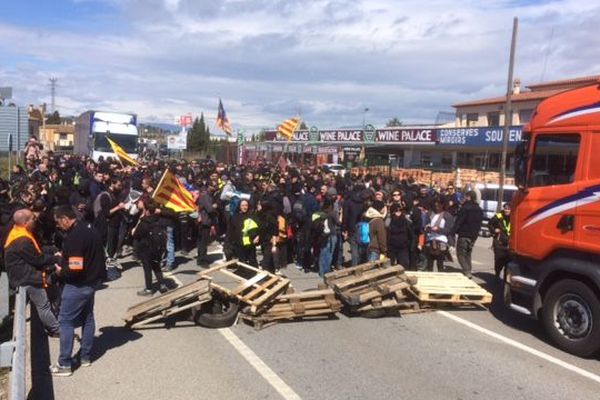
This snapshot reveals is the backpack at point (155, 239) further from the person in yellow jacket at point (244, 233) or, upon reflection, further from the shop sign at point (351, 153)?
the shop sign at point (351, 153)

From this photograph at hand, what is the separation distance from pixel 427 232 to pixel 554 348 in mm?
4308

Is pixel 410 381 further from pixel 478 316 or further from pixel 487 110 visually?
pixel 487 110

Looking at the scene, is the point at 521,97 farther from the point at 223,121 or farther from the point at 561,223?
the point at 561,223

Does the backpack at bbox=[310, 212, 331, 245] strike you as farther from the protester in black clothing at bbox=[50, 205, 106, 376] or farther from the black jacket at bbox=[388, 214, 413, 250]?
the protester in black clothing at bbox=[50, 205, 106, 376]

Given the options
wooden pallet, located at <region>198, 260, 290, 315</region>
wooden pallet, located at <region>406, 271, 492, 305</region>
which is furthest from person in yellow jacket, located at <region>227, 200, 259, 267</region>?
wooden pallet, located at <region>406, 271, 492, 305</region>

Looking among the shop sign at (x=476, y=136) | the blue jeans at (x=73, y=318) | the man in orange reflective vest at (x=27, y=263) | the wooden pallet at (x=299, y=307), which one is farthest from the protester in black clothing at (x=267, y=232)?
A: the shop sign at (x=476, y=136)

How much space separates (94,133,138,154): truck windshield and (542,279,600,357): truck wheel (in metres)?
25.9

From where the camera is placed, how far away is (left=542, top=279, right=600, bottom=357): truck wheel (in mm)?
6828

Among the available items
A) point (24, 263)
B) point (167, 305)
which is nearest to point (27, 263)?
point (24, 263)

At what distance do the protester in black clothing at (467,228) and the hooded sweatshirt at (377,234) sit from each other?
176 centimetres

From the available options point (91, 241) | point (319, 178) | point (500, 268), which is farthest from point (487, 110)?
point (91, 241)

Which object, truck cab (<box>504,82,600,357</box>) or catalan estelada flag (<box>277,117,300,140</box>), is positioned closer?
truck cab (<box>504,82,600,357</box>)

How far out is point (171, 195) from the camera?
10.6 metres

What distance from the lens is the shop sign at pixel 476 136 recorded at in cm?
3034
